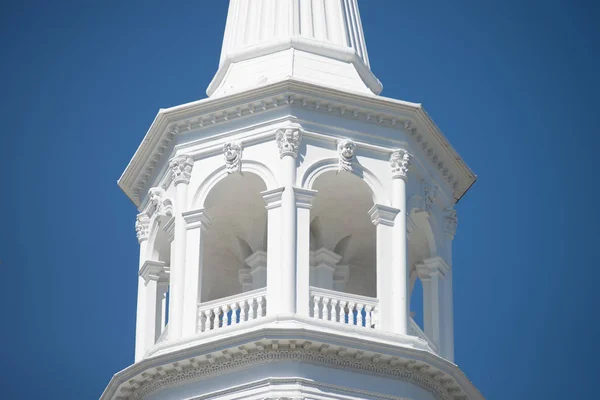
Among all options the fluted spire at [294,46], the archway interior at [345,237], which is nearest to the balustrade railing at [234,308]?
the archway interior at [345,237]

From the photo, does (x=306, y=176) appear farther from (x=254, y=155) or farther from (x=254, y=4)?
(x=254, y=4)

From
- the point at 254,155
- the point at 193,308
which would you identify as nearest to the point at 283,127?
the point at 254,155

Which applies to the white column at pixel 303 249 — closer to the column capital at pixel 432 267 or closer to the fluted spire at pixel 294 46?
the fluted spire at pixel 294 46

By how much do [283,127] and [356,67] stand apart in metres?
4.59

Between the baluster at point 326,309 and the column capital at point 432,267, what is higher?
the column capital at point 432,267

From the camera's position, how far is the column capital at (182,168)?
59737mm

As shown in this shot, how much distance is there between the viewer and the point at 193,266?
2304 inches

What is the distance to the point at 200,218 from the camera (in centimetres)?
5916

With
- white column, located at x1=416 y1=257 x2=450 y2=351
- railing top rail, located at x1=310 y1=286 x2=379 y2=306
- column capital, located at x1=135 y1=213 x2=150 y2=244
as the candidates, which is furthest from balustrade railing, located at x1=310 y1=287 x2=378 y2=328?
column capital, located at x1=135 y1=213 x2=150 y2=244

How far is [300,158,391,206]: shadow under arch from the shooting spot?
5878cm

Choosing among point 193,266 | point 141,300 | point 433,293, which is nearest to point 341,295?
point 193,266

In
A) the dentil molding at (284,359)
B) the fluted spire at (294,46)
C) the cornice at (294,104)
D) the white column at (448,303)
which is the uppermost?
the fluted spire at (294,46)

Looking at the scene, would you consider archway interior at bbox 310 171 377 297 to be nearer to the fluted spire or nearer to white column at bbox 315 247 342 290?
white column at bbox 315 247 342 290

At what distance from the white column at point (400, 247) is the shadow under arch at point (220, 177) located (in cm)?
333
